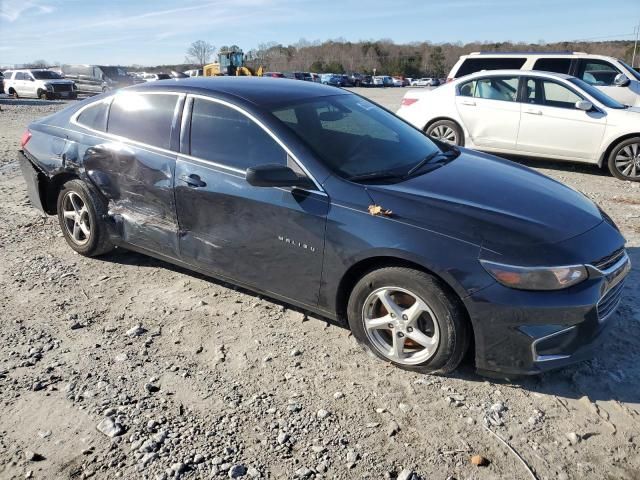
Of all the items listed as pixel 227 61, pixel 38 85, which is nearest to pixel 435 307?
pixel 38 85

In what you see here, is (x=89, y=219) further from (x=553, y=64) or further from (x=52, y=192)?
(x=553, y=64)

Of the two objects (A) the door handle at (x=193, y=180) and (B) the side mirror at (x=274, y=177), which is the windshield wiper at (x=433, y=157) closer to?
(B) the side mirror at (x=274, y=177)

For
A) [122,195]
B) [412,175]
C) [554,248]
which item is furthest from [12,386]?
[554,248]

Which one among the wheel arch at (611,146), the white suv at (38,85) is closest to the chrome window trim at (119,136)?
the wheel arch at (611,146)

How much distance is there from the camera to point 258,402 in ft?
9.62

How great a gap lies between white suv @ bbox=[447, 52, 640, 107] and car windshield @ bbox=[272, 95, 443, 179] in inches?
304

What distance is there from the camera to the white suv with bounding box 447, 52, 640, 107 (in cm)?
1136

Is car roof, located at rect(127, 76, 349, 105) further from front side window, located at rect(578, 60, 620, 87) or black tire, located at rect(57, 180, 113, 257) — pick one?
front side window, located at rect(578, 60, 620, 87)

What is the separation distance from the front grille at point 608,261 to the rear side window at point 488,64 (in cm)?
929

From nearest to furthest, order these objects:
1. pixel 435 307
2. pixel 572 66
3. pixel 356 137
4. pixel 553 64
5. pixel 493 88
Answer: pixel 435 307 < pixel 356 137 < pixel 493 88 < pixel 553 64 < pixel 572 66

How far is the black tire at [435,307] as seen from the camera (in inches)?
114

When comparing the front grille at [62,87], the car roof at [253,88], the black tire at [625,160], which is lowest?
the front grille at [62,87]

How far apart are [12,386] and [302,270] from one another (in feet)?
6.12

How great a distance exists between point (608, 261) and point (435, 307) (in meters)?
1.05
